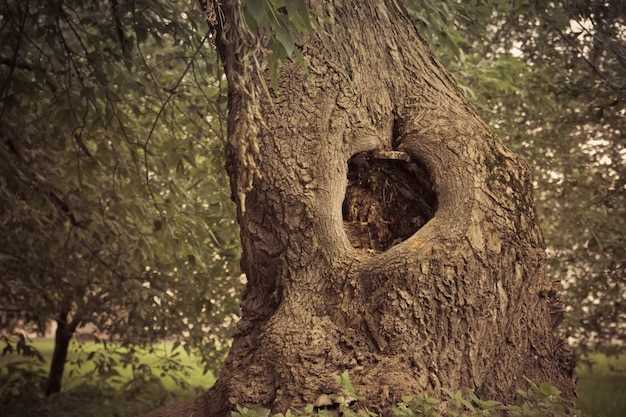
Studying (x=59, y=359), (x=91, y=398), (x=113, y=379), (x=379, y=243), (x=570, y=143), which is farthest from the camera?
(x=59, y=359)

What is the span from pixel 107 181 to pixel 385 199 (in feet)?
12.8

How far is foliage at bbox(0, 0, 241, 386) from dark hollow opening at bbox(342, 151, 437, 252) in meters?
1.82

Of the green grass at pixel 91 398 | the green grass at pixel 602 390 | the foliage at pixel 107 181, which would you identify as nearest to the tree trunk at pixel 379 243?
the foliage at pixel 107 181

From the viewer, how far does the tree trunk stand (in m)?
3.27

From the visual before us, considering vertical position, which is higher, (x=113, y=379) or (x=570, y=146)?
(x=570, y=146)

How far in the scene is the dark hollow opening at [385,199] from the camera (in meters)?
3.72

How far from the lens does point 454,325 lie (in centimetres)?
331

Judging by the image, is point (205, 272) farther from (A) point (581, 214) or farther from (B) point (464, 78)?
(A) point (581, 214)

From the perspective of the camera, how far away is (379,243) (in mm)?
3721

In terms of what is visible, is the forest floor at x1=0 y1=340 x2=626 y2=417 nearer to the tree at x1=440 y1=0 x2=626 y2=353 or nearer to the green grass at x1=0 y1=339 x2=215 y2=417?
the green grass at x1=0 y1=339 x2=215 y2=417

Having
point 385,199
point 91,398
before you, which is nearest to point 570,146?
point 385,199

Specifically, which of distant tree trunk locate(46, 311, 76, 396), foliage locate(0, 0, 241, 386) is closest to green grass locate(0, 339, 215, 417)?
distant tree trunk locate(46, 311, 76, 396)

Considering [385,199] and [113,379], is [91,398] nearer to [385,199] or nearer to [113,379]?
[113,379]

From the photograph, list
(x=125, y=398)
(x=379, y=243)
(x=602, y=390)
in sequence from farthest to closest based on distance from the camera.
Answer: (x=125, y=398)
(x=602, y=390)
(x=379, y=243)
